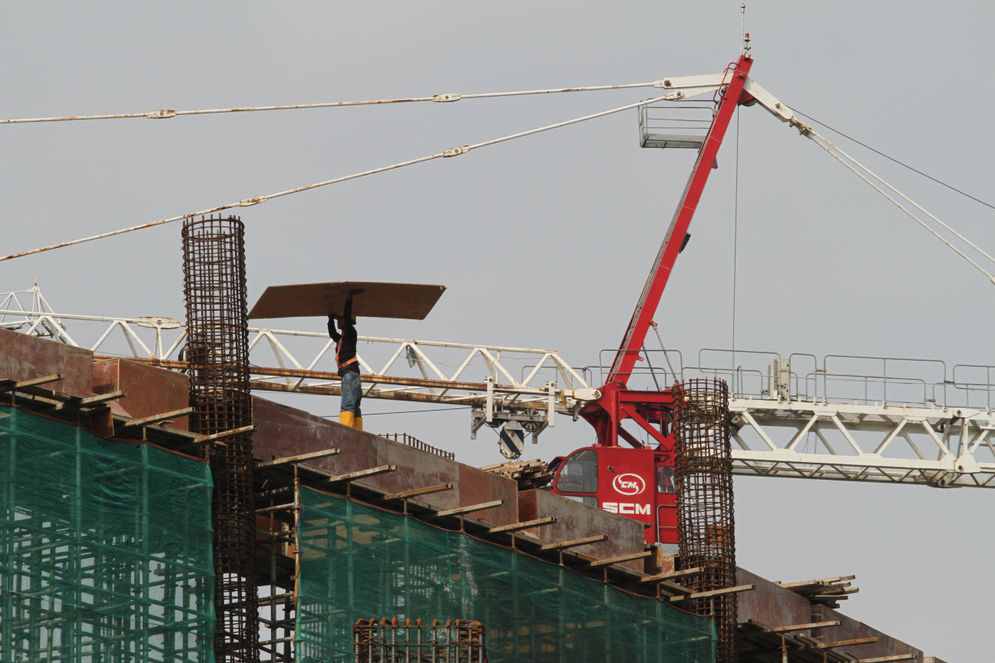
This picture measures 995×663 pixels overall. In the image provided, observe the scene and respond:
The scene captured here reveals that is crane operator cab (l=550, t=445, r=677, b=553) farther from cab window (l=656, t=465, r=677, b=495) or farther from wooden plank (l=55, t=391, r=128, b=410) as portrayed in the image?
wooden plank (l=55, t=391, r=128, b=410)

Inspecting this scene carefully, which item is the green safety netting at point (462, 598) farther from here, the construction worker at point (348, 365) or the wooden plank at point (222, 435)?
the construction worker at point (348, 365)

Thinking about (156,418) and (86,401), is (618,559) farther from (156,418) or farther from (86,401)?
(86,401)

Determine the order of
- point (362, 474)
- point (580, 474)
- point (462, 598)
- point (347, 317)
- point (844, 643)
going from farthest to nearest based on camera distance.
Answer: point (580, 474) < point (844, 643) < point (347, 317) < point (462, 598) < point (362, 474)

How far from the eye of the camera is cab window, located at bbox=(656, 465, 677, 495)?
56.7 m

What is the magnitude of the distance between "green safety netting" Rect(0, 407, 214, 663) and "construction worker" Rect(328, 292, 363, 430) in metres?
4.92

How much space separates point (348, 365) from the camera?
123 ft

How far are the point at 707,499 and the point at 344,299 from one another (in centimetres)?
1089

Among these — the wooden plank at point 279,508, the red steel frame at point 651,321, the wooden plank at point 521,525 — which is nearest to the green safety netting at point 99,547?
the wooden plank at point 279,508

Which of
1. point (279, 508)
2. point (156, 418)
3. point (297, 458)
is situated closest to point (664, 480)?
point (279, 508)

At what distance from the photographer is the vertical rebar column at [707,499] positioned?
1726 inches

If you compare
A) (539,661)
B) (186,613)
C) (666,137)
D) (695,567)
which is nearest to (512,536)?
Answer: (539,661)

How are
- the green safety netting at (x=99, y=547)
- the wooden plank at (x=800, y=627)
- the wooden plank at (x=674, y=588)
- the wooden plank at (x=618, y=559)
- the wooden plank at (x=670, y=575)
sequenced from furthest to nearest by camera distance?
the wooden plank at (x=800, y=627) < the wooden plank at (x=674, y=588) < the wooden plank at (x=670, y=575) < the wooden plank at (x=618, y=559) < the green safety netting at (x=99, y=547)

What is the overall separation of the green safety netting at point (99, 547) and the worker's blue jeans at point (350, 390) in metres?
4.94

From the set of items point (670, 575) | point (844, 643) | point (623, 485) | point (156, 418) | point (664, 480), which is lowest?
point (844, 643)
